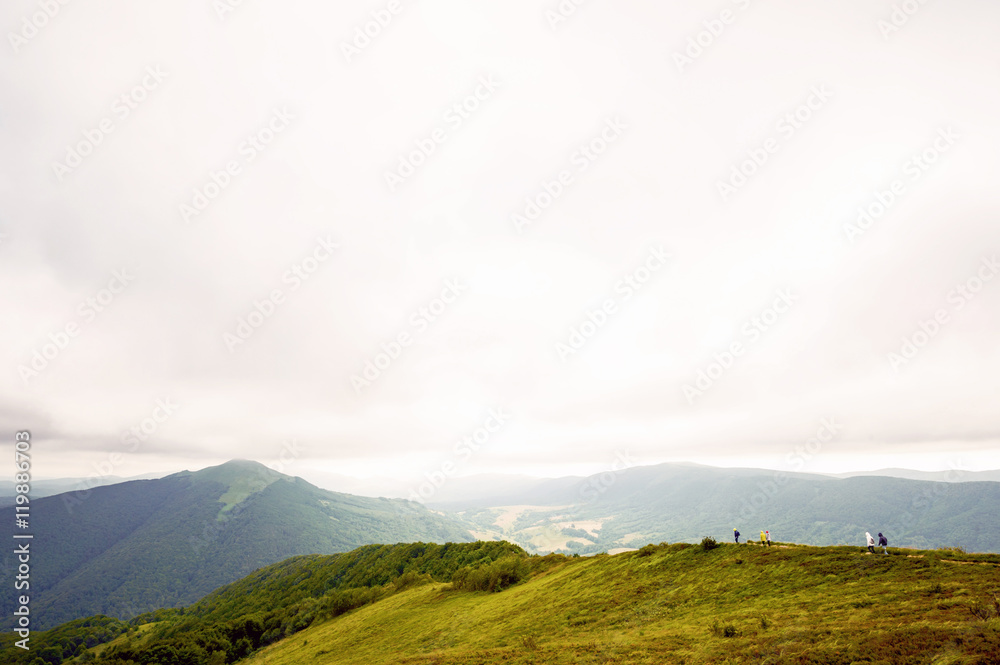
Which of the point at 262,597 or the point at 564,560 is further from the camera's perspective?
the point at 262,597

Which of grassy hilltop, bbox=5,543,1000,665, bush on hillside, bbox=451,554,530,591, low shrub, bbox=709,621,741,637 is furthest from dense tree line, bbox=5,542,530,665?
low shrub, bbox=709,621,741,637

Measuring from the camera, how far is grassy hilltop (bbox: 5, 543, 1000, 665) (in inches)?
668

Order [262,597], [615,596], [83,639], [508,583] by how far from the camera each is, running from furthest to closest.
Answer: [83,639]
[262,597]
[508,583]
[615,596]

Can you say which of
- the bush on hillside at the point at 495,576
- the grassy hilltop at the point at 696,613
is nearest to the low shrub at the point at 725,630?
the grassy hilltop at the point at 696,613

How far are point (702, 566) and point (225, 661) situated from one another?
83.3 metres

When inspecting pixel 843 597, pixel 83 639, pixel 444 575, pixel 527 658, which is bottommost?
pixel 83 639

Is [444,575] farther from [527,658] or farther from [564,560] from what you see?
[527,658]

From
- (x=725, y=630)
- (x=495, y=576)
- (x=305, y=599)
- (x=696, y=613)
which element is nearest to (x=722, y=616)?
(x=696, y=613)

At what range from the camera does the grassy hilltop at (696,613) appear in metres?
17.0

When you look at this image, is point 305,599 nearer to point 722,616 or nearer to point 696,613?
point 696,613

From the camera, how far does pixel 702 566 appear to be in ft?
107

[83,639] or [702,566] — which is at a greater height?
[702,566]

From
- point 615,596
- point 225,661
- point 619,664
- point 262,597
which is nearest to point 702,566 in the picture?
point 615,596

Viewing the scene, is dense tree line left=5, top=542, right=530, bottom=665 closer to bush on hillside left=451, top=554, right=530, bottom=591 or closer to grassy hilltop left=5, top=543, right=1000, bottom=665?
bush on hillside left=451, top=554, right=530, bottom=591
